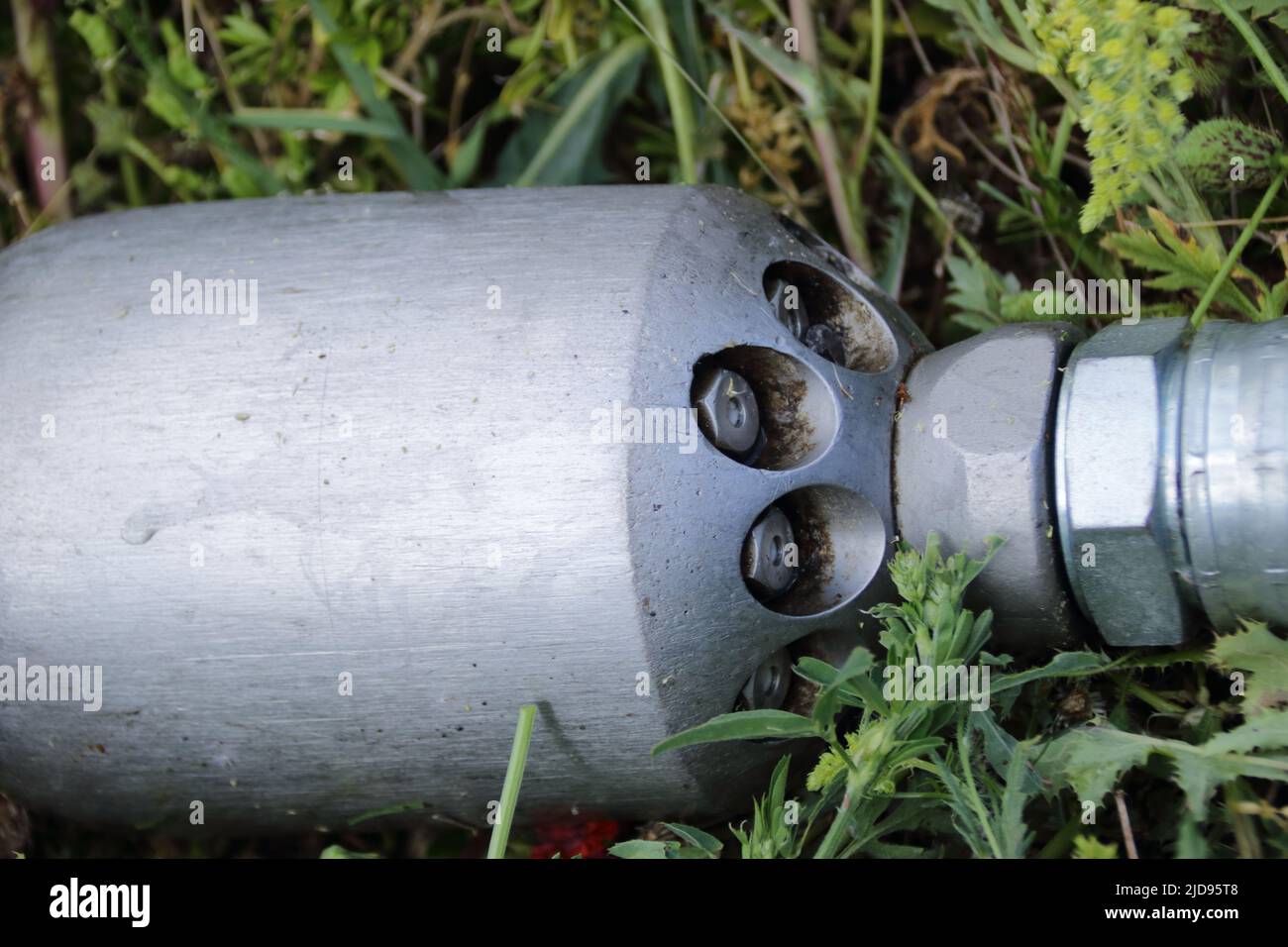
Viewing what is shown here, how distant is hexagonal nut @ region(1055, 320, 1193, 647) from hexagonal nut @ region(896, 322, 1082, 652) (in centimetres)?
2

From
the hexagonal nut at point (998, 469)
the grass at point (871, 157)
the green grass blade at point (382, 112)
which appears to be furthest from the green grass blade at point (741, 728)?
the green grass blade at point (382, 112)

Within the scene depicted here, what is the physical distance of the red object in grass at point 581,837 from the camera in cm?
143

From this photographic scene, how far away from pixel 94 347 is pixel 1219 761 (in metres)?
1.13

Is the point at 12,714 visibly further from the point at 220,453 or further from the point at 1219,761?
the point at 1219,761

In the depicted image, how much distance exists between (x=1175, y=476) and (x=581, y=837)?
2.46 feet

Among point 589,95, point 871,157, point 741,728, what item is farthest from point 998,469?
point 589,95

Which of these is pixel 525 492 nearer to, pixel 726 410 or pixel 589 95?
pixel 726 410

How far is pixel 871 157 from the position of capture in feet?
5.81

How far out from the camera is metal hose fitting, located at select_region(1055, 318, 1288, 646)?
1116mm

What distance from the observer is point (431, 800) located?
1.32 metres

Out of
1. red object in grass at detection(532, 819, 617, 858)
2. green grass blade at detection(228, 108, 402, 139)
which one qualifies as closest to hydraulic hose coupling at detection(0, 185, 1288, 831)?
red object in grass at detection(532, 819, 617, 858)

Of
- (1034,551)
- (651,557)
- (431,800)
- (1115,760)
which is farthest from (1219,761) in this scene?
(431,800)

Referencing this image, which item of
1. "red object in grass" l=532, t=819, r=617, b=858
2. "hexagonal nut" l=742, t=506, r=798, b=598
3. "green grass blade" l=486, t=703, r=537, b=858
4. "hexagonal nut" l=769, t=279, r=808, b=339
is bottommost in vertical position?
"red object in grass" l=532, t=819, r=617, b=858

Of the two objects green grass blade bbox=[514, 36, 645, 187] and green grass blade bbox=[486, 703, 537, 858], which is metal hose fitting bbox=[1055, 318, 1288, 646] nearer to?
green grass blade bbox=[486, 703, 537, 858]
